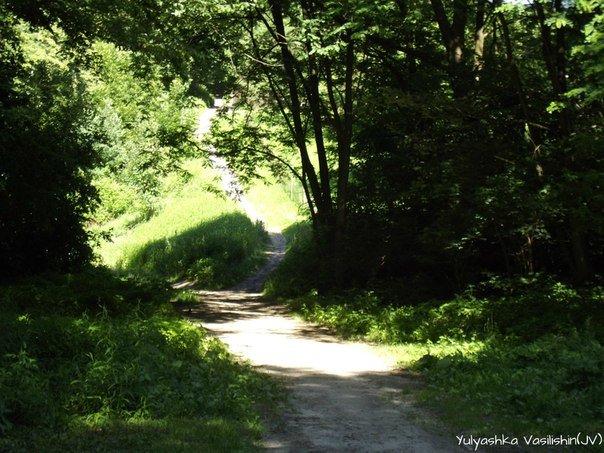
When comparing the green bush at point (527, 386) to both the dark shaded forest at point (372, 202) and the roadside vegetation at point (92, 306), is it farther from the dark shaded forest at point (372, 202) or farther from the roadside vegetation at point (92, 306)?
the roadside vegetation at point (92, 306)

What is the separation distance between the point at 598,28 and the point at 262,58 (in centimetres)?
1182

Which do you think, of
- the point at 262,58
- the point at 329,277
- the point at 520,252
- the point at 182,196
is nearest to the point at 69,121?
the point at 262,58

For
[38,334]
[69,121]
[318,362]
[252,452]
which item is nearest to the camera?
[252,452]

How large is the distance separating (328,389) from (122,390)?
3.11 m

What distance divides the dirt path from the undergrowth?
510 mm

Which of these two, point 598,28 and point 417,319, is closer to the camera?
point 598,28

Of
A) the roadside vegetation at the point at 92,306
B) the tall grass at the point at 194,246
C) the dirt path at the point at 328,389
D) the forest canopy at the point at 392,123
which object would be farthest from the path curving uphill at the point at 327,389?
the tall grass at the point at 194,246

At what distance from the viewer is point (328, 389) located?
8516 mm

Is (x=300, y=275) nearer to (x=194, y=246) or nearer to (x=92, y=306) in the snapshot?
(x=194, y=246)

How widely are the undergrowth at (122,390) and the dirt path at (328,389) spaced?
51 centimetres

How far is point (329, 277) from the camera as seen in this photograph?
1944cm

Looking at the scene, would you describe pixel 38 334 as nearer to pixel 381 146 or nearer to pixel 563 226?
pixel 563 226

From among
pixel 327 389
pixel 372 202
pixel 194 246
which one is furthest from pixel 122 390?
pixel 194 246

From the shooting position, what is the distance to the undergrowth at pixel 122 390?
5461 mm
